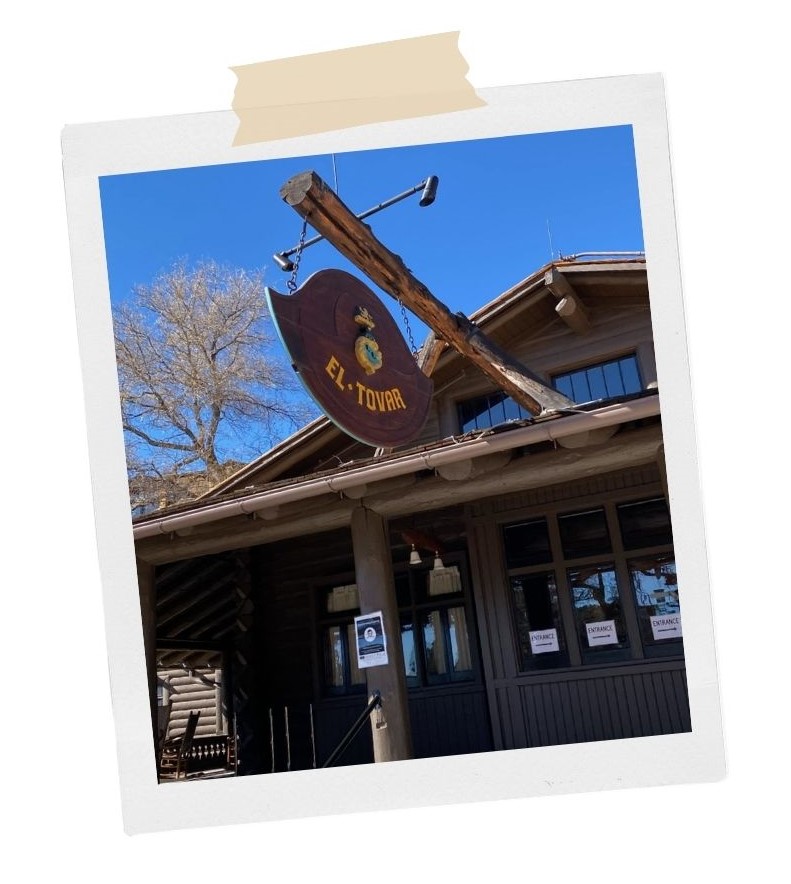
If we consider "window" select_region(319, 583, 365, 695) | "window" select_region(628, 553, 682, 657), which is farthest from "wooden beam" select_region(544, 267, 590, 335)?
"window" select_region(319, 583, 365, 695)

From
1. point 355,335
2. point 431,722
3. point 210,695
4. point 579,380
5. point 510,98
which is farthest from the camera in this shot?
point 210,695

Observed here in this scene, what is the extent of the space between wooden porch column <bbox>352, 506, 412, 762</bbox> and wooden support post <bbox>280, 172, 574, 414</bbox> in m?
1.69

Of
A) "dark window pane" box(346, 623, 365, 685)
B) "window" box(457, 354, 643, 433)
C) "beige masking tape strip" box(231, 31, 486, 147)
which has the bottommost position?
"dark window pane" box(346, 623, 365, 685)

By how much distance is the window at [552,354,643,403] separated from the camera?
9.27m

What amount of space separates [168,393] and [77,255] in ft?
51.3

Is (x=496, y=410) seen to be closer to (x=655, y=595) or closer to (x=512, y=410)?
(x=512, y=410)

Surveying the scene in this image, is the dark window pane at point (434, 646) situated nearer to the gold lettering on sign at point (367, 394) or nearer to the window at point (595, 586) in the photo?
the window at point (595, 586)

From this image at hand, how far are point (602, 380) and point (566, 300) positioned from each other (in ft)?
3.36

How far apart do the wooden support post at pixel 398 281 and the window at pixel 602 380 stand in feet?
7.38

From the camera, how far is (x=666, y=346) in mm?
4586

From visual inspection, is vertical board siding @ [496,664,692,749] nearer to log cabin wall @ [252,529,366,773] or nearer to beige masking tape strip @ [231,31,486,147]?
log cabin wall @ [252,529,366,773]

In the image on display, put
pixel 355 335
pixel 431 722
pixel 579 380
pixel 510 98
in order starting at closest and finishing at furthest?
pixel 510 98
pixel 355 335
pixel 431 722
pixel 579 380

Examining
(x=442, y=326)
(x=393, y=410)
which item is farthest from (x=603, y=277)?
(x=393, y=410)

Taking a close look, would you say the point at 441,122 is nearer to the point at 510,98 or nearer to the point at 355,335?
the point at 510,98
